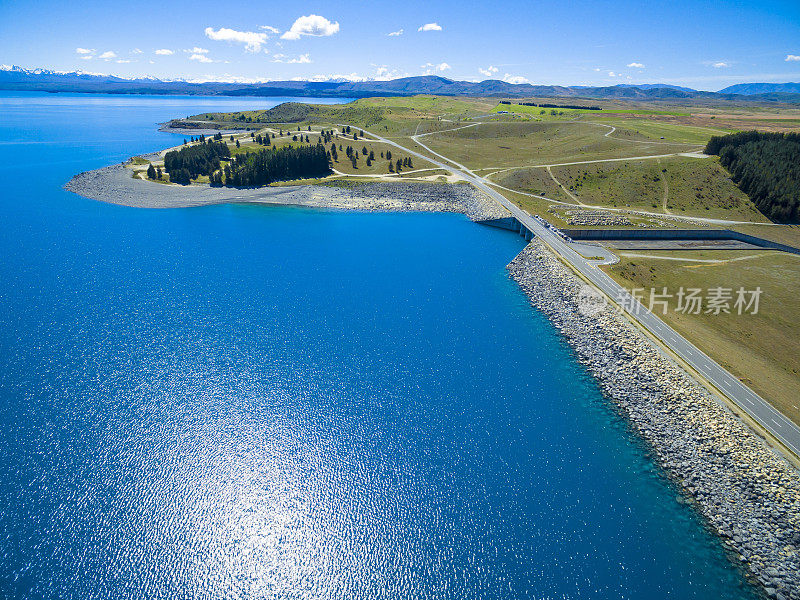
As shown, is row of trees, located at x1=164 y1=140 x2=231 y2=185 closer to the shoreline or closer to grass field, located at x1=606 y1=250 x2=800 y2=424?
the shoreline

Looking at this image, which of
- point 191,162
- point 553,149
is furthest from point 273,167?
point 553,149

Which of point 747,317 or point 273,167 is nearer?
point 747,317

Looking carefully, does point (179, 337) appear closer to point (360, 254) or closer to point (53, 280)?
point (53, 280)

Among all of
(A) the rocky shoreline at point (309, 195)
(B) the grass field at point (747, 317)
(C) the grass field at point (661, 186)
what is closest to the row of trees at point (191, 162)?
(A) the rocky shoreline at point (309, 195)

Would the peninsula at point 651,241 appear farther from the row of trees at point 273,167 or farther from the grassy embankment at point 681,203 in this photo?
the row of trees at point 273,167

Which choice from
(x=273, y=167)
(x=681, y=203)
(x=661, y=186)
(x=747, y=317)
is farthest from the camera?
(x=273, y=167)

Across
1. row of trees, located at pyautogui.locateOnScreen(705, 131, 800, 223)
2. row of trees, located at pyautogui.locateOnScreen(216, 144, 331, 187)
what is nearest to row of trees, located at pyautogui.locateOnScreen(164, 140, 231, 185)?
row of trees, located at pyautogui.locateOnScreen(216, 144, 331, 187)

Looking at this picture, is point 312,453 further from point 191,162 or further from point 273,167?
point 191,162
